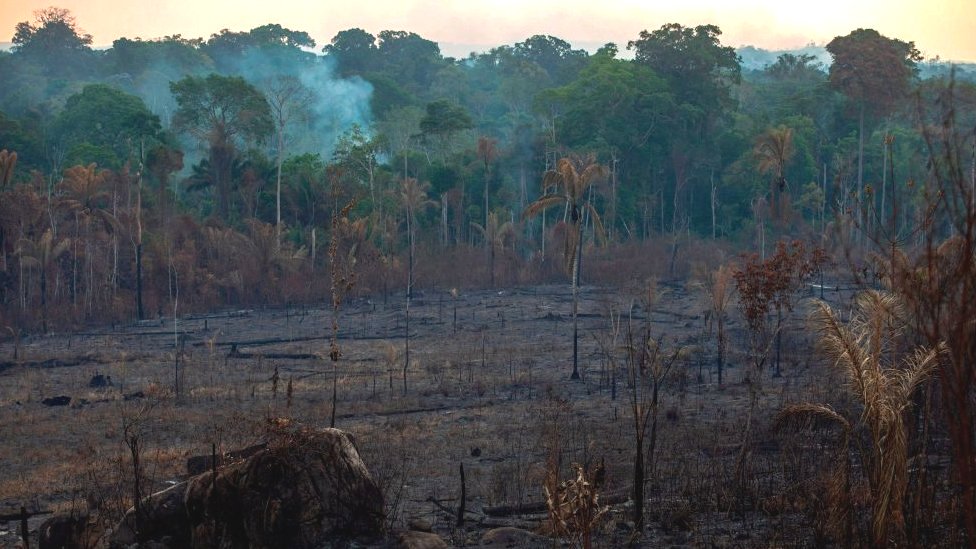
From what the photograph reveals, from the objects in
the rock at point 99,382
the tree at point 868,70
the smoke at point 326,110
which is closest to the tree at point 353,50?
the smoke at point 326,110

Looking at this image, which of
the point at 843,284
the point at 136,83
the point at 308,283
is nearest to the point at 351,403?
the point at 308,283

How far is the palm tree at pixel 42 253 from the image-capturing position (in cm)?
4484

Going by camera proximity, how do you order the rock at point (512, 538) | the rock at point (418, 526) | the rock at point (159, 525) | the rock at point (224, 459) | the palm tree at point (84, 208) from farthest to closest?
the palm tree at point (84, 208) → the rock at point (224, 459) → the rock at point (418, 526) → the rock at point (512, 538) → the rock at point (159, 525)

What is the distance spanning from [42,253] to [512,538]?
116ft

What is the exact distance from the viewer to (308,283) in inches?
1976

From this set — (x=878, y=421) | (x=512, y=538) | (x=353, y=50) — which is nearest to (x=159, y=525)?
(x=512, y=538)

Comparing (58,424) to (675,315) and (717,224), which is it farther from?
(717,224)

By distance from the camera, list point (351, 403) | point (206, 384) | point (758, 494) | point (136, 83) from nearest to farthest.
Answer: point (758, 494) → point (351, 403) → point (206, 384) → point (136, 83)

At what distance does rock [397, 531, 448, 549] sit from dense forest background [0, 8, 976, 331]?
27271 millimetres

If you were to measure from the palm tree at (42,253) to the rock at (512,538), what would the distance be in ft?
112

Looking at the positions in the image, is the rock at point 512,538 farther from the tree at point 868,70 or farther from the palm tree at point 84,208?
the tree at point 868,70

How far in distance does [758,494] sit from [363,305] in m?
32.7

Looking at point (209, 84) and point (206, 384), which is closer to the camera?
point (206, 384)

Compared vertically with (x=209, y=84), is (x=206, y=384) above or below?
below
